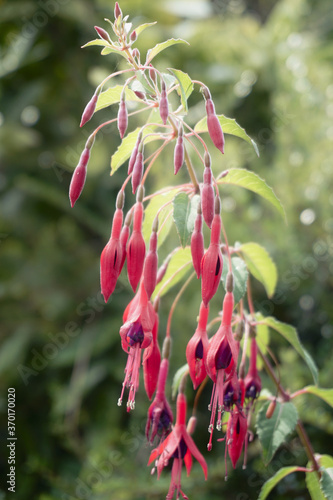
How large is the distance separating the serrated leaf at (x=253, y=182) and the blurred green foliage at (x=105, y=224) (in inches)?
22.2

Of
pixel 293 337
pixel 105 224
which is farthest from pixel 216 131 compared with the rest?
pixel 105 224

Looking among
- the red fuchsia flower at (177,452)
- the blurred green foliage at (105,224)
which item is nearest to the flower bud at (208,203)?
the red fuchsia flower at (177,452)

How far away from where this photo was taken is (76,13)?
1.65 m

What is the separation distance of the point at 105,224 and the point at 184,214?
105cm

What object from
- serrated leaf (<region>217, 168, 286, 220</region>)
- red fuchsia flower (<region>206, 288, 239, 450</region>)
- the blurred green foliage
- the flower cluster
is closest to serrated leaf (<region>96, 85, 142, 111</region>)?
the flower cluster

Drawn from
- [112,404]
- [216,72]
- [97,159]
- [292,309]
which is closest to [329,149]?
[292,309]

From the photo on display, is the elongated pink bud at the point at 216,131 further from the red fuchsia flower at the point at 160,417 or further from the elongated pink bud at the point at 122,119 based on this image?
the red fuchsia flower at the point at 160,417

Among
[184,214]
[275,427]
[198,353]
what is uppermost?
[184,214]

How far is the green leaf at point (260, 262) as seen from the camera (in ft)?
1.71

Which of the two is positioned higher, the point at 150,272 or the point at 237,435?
the point at 150,272

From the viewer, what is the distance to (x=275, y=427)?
1.55 ft

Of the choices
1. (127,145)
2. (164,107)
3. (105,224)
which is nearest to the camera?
(164,107)

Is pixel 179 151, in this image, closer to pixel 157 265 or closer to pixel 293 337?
pixel 157 265

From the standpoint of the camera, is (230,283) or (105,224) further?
(105,224)
